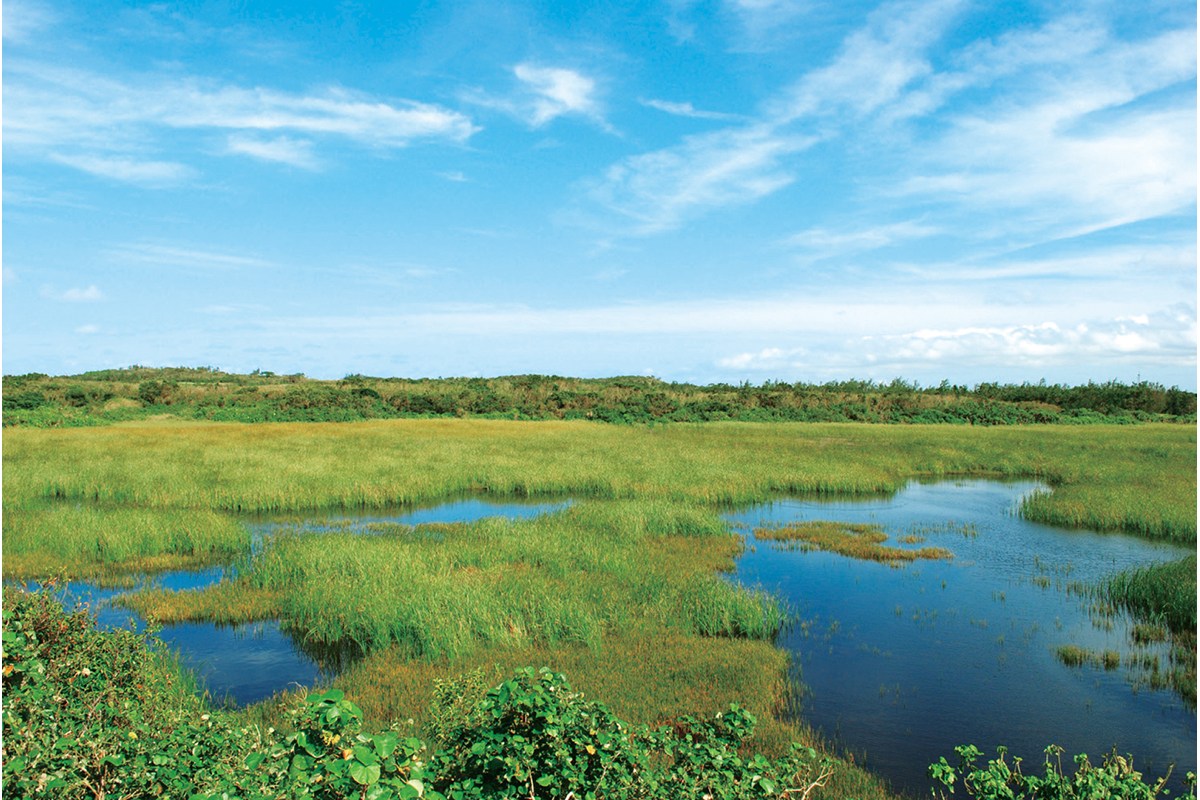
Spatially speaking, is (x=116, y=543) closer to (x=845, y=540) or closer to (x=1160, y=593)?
(x=845, y=540)

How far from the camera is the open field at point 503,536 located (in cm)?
1009

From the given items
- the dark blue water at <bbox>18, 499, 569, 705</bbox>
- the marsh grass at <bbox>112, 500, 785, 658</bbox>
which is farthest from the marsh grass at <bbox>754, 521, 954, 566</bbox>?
the dark blue water at <bbox>18, 499, 569, 705</bbox>

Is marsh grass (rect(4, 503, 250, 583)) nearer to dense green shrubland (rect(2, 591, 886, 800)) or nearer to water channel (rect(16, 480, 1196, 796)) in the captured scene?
water channel (rect(16, 480, 1196, 796))

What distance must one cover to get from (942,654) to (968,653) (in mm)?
448

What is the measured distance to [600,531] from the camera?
18.6 m

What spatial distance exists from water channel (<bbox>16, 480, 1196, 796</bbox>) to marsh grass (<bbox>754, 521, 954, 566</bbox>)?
48cm

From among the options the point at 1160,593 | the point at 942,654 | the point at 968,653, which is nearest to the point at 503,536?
the point at 942,654

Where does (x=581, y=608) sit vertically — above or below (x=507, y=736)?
below

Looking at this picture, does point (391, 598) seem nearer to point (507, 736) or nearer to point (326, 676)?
point (326, 676)

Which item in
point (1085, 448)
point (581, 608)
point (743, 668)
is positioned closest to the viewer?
point (743, 668)

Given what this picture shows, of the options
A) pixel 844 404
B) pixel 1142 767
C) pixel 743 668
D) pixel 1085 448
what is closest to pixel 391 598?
pixel 743 668

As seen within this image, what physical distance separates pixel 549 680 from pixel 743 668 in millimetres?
6007

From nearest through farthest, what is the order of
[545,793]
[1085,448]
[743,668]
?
[545,793] → [743,668] → [1085,448]

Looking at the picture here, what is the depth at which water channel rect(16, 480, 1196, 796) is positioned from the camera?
8.44 m
